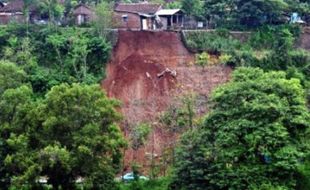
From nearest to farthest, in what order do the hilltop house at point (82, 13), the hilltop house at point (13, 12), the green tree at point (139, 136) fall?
the green tree at point (139, 136) < the hilltop house at point (13, 12) < the hilltop house at point (82, 13)

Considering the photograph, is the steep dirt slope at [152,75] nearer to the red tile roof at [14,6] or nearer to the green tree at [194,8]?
the green tree at [194,8]

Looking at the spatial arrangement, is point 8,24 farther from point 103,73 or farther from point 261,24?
point 261,24

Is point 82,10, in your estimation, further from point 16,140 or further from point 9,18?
point 16,140

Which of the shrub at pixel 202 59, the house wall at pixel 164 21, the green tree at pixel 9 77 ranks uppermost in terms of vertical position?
the house wall at pixel 164 21

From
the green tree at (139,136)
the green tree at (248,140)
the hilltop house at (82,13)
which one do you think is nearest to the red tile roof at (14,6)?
the hilltop house at (82,13)

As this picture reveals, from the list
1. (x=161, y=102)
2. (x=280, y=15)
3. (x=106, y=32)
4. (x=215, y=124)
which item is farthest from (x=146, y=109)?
(x=280, y=15)

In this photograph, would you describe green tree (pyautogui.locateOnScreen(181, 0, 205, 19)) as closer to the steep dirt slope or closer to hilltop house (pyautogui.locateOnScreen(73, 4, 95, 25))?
the steep dirt slope

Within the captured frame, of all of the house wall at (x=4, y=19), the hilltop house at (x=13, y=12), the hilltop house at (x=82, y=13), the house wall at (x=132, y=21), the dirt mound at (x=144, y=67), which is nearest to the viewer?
the dirt mound at (x=144, y=67)
